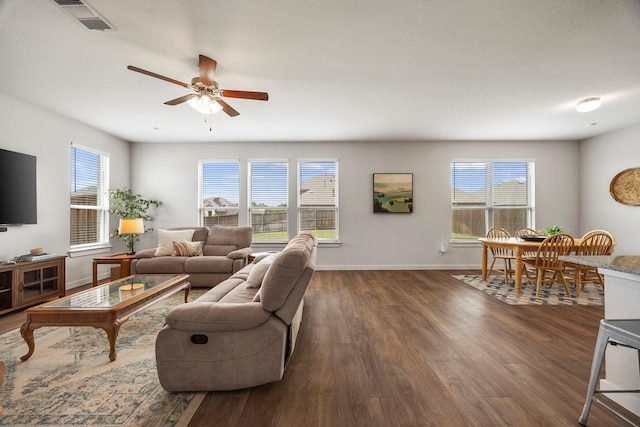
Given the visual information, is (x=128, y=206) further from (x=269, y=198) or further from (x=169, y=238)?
(x=269, y=198)

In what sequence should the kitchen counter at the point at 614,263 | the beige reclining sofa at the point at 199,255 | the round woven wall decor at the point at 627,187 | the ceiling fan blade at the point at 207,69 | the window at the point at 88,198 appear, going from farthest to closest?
the round woven wall decor at the point at 627,187, the window at the point at 88,198, the beige reclining sofa at the point at 199,255, the ceiling fan blade at the point at 207,69, the kitchen counter at the point at 614,263

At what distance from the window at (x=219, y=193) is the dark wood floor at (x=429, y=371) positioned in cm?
334

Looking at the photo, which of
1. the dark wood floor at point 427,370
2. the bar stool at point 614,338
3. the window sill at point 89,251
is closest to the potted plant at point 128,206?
the window sill at point 89,251

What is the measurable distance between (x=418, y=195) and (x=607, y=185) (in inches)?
133

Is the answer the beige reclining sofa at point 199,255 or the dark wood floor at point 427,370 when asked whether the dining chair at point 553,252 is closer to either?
the dark wood floor at point 427,370

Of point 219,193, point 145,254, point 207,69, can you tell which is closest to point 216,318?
point 207,69

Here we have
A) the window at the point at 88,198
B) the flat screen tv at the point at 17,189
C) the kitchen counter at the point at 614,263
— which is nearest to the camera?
the kitchen counter at the point at 614,263

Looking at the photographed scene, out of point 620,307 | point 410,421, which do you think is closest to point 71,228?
point 410,421

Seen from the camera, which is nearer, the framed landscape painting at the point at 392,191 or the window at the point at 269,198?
the framed landscape painting at the point at 392,191

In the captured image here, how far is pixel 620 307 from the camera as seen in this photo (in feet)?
5.59

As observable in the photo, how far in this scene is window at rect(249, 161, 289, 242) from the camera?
239 inches

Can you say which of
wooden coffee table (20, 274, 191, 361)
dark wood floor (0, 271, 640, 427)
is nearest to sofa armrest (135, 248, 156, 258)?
dark wood floor (0, 271, 640, 427)

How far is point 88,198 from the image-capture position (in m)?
5.02

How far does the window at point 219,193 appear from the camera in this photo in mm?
6082
